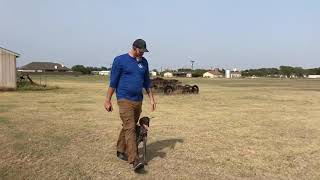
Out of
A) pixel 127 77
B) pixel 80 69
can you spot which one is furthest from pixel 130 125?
pixel 80 69

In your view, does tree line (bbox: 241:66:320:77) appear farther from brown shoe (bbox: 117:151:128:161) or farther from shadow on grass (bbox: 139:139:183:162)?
brown shoe (bbox: 117:151:128:161)

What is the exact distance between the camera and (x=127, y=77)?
287 inches

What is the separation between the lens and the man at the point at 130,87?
719cm

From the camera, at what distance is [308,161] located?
8.27 meters

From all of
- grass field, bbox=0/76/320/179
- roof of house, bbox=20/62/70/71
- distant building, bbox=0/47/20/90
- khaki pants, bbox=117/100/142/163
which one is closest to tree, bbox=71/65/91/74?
roof of house, bbox=20/62/70/71

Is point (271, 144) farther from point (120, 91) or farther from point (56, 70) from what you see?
point (56, 70)

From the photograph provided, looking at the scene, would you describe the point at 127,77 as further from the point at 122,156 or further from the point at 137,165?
the point at 122,156

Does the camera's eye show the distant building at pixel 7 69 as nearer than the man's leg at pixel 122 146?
No

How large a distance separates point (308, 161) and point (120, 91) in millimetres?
3304

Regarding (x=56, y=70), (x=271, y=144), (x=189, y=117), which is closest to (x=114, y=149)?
(x=271, y=144)

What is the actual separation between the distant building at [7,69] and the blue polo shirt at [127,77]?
27.8 metres

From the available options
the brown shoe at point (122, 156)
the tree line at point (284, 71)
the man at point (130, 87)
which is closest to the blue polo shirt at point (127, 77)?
the man at point (130, 87)

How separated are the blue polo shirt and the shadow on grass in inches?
51.1

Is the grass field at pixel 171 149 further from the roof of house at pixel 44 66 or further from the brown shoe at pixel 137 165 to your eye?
the roof of house at pixel 44 66
